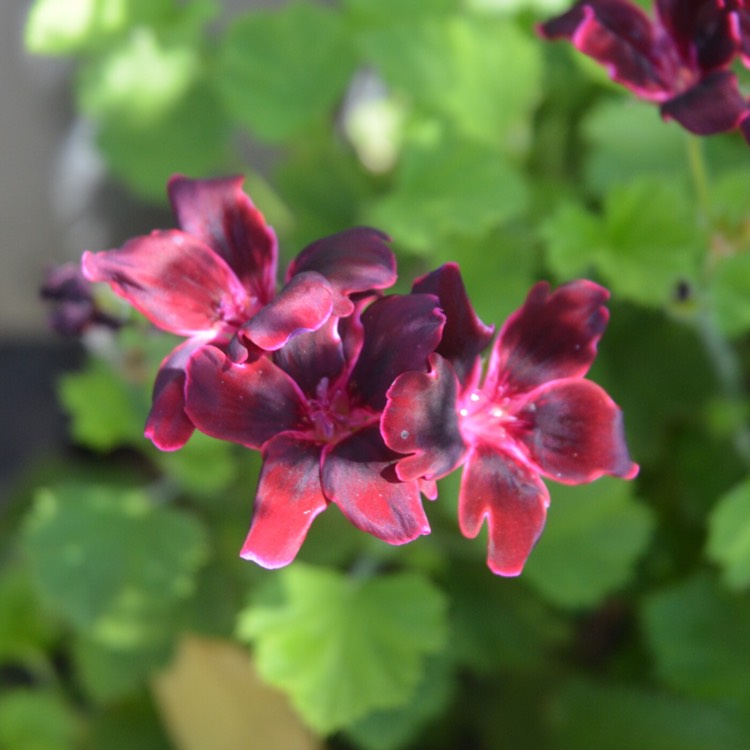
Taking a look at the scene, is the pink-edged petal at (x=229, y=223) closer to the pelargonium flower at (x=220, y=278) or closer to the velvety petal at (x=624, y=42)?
the pelargonium flower at (x=220, y=278)

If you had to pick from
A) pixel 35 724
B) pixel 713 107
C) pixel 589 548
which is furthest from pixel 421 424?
pixel 35 724

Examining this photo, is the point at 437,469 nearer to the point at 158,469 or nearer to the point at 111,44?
the point at 111,44

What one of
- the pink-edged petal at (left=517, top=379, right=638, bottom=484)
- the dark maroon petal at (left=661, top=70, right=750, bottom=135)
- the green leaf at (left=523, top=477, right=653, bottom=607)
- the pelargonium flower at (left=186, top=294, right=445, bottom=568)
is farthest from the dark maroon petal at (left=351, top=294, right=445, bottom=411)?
the green leaf at (left=523, top=477, right=653, bottom=607)

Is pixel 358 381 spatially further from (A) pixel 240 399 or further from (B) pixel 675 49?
(B) pixel 675 49

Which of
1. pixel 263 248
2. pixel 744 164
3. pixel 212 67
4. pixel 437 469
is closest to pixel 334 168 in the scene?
pixel 212 67

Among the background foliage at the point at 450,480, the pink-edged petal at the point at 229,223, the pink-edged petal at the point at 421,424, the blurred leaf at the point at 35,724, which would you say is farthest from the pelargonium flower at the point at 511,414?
the blurred leaf at the point at 35,724

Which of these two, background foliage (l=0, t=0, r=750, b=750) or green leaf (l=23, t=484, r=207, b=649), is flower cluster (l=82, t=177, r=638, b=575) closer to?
background foliage (l=0, t=0, r=750, b=750)

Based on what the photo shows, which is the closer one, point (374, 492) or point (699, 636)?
point (374, 492)
